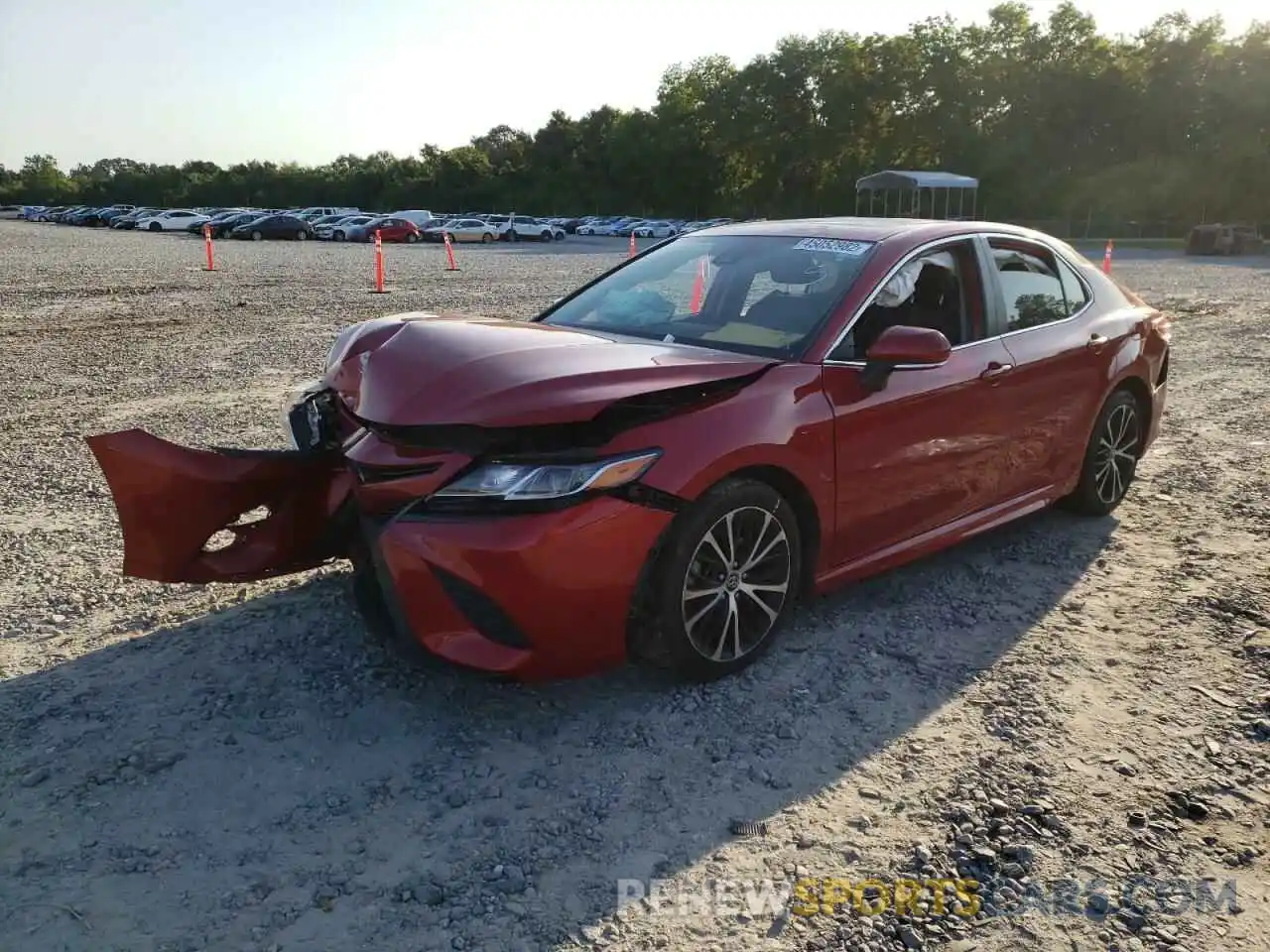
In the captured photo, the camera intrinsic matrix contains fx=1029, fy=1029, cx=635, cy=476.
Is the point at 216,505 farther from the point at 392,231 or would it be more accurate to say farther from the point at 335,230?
the point at 335,230

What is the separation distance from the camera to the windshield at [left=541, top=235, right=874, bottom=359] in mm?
4105

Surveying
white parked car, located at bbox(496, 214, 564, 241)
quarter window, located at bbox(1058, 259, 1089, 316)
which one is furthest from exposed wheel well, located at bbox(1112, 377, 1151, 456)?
white parked car, located at bbox(496, 214, 564, 241)

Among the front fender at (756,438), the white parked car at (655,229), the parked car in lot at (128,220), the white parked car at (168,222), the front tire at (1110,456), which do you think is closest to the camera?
the front fender at (756,438)

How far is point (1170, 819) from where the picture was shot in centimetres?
305

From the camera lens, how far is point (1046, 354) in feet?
16.1

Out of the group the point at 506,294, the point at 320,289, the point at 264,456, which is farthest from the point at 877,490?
the point at 320,289

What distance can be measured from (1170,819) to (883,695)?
101cm

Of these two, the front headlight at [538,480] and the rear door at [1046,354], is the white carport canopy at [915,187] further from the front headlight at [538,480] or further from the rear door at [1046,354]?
the front headlight at [538,480]

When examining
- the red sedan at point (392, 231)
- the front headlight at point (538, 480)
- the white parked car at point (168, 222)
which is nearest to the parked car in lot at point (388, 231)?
the red sedan at point (392, 231)

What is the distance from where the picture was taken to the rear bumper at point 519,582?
10.4 feet

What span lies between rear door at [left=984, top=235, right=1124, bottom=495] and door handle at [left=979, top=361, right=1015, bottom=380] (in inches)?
1.0

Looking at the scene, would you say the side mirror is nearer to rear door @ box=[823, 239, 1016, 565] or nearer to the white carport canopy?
rear door @ box=[823, 239, 1016, 565]

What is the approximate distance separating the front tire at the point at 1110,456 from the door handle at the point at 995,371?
3.49 feet

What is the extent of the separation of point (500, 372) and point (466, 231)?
51.0 m
